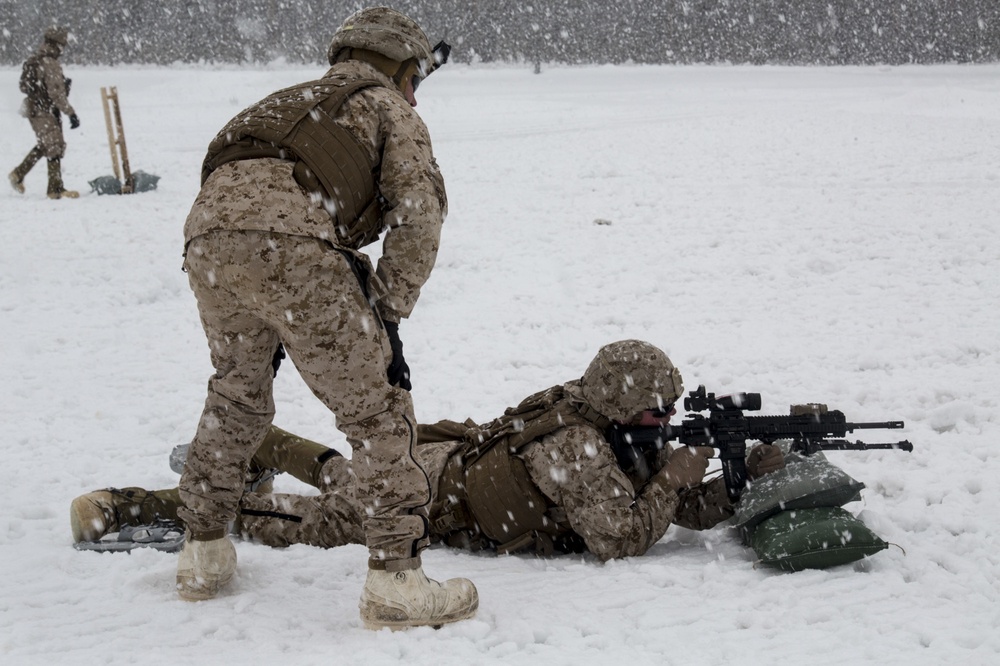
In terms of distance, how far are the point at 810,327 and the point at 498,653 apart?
16.1ft

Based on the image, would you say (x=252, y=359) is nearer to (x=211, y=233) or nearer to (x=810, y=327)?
(x=211, y=233)

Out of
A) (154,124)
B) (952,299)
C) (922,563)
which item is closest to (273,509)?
(922,563)

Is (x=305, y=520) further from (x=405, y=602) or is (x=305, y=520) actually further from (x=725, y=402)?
(x=725, y=402)

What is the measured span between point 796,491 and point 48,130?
11.3 metres

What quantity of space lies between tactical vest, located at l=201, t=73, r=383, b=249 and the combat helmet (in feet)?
0.57

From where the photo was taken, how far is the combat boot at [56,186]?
12156mm

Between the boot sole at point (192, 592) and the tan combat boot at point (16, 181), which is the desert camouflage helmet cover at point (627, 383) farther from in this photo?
the tan combat boot at point (16, 181)

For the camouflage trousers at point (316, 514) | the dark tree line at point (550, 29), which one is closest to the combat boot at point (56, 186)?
the camouflage trousers at point (316, 514)

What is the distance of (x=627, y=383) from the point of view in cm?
369

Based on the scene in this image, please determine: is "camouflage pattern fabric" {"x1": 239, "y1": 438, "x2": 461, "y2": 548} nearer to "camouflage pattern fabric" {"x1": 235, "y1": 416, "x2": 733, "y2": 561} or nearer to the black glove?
"camouflage pattern fabric" {"x1": 235, "y1": 416, "x2": 733, "y2": 561}

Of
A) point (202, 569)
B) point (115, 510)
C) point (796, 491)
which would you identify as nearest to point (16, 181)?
point (115, 510)

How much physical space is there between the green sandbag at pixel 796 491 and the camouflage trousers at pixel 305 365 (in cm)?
142

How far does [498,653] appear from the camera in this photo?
8.86 ft

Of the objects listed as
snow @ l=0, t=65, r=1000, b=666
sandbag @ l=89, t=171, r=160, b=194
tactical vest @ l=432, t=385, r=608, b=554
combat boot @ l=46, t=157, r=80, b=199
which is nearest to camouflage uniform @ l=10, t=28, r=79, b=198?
combat boot @ l=46, t=157, r=80, b=199
